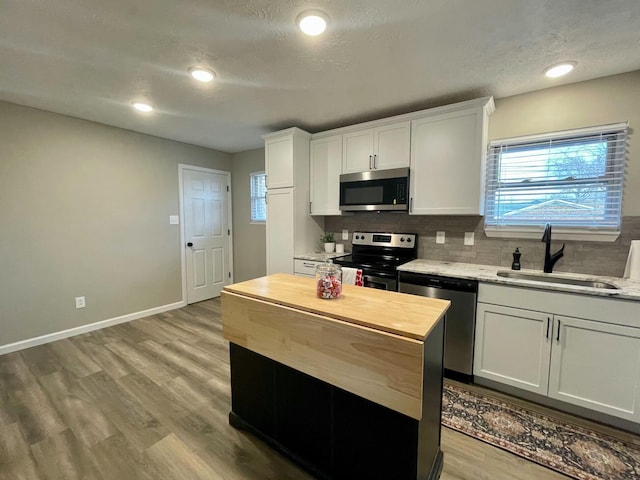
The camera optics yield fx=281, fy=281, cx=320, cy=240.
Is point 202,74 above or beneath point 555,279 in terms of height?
above

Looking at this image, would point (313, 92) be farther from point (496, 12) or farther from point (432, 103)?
point (496, 12)

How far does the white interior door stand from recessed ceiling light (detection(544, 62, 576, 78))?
4.41 metres

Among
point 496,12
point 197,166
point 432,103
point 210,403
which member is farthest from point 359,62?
point 197,166

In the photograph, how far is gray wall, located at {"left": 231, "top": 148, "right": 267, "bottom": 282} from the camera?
4.70 metres

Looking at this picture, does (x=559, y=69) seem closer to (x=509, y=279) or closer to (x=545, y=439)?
(x=509, y=279)

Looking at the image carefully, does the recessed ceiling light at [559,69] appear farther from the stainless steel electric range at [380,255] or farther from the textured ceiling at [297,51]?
the stainless steel electric range at [380,255]

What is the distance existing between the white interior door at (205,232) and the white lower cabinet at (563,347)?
13.2 feet

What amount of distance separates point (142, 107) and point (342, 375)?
3278 millimetres

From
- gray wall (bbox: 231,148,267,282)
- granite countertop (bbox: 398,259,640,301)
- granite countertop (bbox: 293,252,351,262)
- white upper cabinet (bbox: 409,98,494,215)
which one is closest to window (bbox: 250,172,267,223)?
gray wall (bbox: 231,148,267,282)

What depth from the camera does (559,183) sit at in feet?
8.04

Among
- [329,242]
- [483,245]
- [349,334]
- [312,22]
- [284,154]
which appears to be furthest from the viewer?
[329,242]

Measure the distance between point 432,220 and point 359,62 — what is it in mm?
1765

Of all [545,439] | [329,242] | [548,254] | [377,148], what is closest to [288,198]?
[329,242]

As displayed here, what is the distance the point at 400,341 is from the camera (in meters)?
1.12
